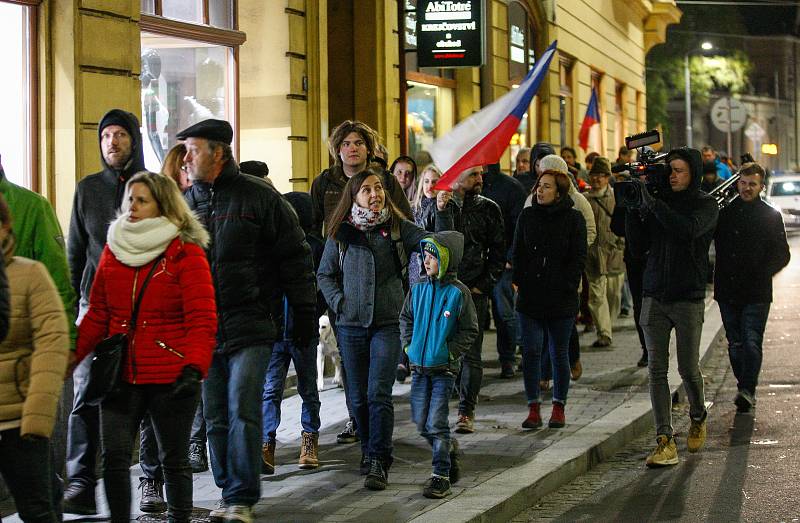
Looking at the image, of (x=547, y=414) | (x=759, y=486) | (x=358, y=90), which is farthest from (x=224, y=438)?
(x=358, y=90)

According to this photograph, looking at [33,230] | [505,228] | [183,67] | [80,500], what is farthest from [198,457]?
[183,67]

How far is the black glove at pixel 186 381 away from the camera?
559 cm

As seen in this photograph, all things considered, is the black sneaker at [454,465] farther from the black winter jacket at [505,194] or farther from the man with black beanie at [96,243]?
the black winter jacket at [505,194]

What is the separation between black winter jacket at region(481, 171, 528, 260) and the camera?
1161cm

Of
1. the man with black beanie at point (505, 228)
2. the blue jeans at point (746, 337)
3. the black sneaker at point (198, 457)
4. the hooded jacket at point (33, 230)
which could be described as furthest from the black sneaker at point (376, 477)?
the man with black beanie at point (505, 228)

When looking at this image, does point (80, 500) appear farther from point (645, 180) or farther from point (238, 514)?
point (645, 180)

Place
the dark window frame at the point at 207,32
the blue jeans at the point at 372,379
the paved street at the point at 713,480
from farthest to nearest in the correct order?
the dark window frame at the point at 207,32 → the blue jeans at the point at 372,379 → the paved street at the point at 713,480

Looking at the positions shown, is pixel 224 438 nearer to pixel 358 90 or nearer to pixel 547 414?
pixel 547 414

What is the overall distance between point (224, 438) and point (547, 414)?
3.91 metres

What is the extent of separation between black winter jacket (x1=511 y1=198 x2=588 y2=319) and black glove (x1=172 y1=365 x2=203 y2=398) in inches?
164

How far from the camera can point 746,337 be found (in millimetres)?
10289

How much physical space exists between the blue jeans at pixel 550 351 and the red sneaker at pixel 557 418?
0.15 feet

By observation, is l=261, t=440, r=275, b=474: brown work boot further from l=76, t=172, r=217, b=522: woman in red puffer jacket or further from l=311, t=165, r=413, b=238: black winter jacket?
l=76, t=172, r=217, b=522: woman in red puffer jacket

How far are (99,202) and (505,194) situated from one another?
5223 mm
